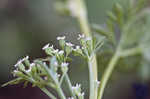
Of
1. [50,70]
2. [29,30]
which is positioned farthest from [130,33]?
[29,30]

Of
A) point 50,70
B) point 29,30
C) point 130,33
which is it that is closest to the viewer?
point 50,70

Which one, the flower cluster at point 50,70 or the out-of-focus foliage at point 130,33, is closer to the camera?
the flower cluster at point 50,70

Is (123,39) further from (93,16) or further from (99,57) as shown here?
(93,16)

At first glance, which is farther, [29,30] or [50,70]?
[29,30]

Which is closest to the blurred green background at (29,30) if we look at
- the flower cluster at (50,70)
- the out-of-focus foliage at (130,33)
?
the out-of-focus foliage at (130,33)

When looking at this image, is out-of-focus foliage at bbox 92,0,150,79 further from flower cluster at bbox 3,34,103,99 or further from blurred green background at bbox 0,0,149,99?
blurred green background at bbox 0,0,149,99

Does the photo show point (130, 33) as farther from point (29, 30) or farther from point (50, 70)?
point (29, 30)

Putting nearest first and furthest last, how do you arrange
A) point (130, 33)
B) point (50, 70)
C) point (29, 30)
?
1. point (50, 70)
2. point (130, 33)
3. point (29, 30)

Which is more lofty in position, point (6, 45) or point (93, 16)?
point (93, 16)

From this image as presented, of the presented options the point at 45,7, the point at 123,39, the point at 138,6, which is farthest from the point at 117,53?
the point at 45,7

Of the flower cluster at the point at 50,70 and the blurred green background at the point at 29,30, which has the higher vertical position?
the flower cluster at the point at 50,70

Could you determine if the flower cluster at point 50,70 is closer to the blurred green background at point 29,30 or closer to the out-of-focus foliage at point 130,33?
the out-of-focus foliage at point 130,33
